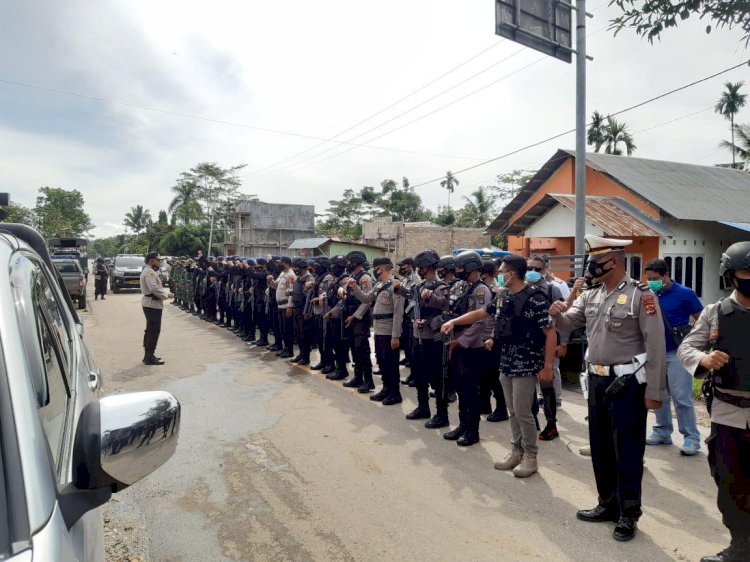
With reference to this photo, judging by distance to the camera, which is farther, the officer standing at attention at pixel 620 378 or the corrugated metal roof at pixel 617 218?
the corrugated metal roof at pixel 617 218

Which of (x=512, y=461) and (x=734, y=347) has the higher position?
(x=734, y=347)

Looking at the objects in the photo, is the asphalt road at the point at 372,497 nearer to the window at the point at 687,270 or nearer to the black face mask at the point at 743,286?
the black face mask at the point at 743,286

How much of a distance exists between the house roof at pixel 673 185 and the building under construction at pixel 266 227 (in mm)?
28740

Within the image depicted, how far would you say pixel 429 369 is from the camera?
5.75 meters

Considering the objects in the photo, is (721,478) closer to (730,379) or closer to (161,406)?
(730,379)

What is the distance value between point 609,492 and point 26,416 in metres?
3.52

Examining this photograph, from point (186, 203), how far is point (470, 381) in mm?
53749

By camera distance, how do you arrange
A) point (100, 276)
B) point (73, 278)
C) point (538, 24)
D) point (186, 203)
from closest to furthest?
point (538, 24) → point (73, 278) → point (100, 276) → point (186, 203)

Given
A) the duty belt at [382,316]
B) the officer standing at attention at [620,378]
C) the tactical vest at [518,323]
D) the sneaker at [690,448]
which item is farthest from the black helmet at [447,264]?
the sneaker at [690,448]

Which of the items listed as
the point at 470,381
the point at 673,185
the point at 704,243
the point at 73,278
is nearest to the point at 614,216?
the point at 704,243

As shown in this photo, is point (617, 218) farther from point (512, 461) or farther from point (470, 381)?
point (512, 461)

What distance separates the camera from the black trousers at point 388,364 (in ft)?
21.1

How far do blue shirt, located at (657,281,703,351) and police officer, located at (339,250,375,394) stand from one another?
11.0ft

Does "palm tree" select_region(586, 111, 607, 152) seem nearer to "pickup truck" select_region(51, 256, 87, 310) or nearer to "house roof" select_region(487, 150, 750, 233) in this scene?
"house roof" select_region(487, 150, 750, 233)
